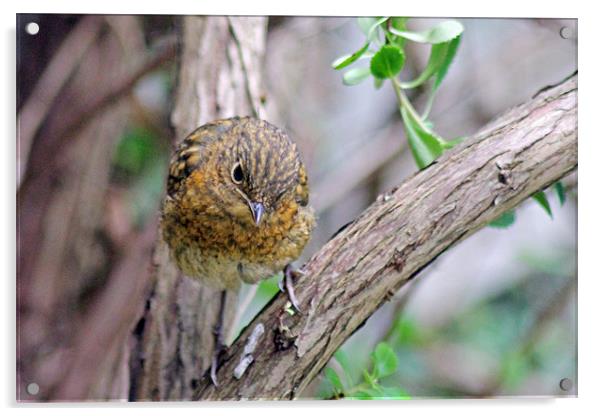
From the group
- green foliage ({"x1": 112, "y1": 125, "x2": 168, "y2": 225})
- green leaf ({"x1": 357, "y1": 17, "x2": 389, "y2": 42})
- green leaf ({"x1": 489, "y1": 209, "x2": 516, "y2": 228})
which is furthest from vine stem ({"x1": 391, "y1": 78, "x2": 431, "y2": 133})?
green foliage ({"x1": 112, "y1": 125, "x2": 168, "y2": 225})

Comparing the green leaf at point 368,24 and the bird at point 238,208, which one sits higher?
the green leaf at point 368,24

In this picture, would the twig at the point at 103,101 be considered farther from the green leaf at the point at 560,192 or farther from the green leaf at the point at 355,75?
the green leaf at the point at 560,192

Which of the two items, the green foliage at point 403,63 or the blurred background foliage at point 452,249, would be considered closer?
the green foliage at point 403,63

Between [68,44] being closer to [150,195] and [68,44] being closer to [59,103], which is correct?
[59,103]

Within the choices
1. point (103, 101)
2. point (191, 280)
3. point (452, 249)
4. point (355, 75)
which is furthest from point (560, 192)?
point (103, 101)

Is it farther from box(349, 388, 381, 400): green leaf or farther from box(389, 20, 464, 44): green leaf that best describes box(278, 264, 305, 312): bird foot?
box(389, 20, 464, 44): green leaf

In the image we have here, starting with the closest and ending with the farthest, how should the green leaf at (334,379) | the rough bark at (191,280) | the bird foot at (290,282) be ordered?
the bird foot at (290,282) < the green leaf at (334,379) < the rough bark at (191,280)

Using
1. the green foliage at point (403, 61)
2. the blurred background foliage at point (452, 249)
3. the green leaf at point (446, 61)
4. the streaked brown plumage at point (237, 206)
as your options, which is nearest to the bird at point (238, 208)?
the streaked brown plumage at point (237, 206)
